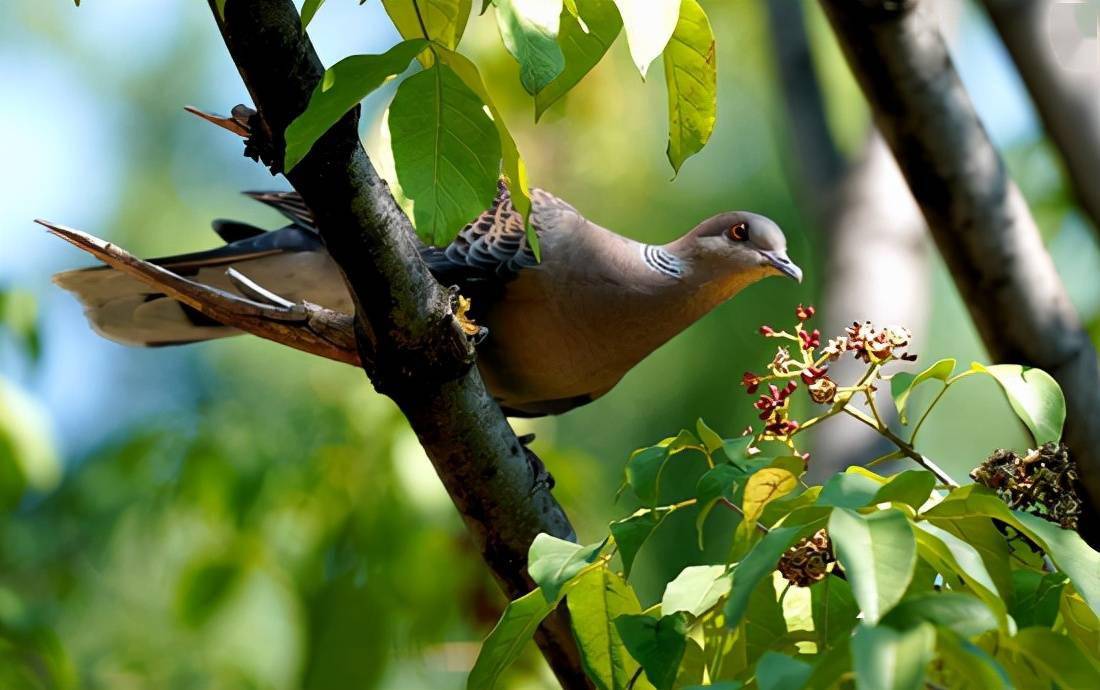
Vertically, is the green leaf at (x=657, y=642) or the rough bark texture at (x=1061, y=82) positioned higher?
the rough bark texture at (x=1061, y=82)

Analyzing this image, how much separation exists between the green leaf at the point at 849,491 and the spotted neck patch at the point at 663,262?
200 centimetres

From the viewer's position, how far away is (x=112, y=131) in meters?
9.48

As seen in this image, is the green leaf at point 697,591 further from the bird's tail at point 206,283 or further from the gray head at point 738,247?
the bird's tail at point 206,283

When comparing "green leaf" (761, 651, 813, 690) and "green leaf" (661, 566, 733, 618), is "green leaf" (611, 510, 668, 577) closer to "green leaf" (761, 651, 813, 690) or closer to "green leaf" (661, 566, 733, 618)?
"green leaf" (661, 566, 733, 618)

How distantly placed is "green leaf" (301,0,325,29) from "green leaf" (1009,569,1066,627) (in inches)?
39.8

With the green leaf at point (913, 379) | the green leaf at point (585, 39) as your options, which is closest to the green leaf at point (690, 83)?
the green leaf at point (585, 39)

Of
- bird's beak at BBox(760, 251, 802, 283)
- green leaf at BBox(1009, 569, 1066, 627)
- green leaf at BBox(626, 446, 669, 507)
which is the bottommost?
green leaf at BBox(1009, 569, 1066, 627)

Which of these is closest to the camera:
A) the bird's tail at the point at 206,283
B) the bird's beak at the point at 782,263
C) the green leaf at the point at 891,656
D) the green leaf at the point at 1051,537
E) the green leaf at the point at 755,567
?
the green leaf at the point at 891,656

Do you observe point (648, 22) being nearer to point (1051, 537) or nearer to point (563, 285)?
point (1051, 537)

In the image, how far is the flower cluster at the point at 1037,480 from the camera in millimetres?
1447

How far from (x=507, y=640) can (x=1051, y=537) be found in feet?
2.01

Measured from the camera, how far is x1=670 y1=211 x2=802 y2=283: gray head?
316 cm

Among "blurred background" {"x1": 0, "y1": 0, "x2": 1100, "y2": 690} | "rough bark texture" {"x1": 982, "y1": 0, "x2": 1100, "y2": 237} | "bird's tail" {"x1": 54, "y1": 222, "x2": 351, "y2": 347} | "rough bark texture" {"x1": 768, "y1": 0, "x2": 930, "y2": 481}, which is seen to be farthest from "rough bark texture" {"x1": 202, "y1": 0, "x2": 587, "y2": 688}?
"rough bark texture" {"x1": 982, "y1": 0, "x2": 1100, "y2": 237}

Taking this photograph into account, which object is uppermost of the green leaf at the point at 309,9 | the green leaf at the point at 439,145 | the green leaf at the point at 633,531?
the green leaf at the point at 309,9
